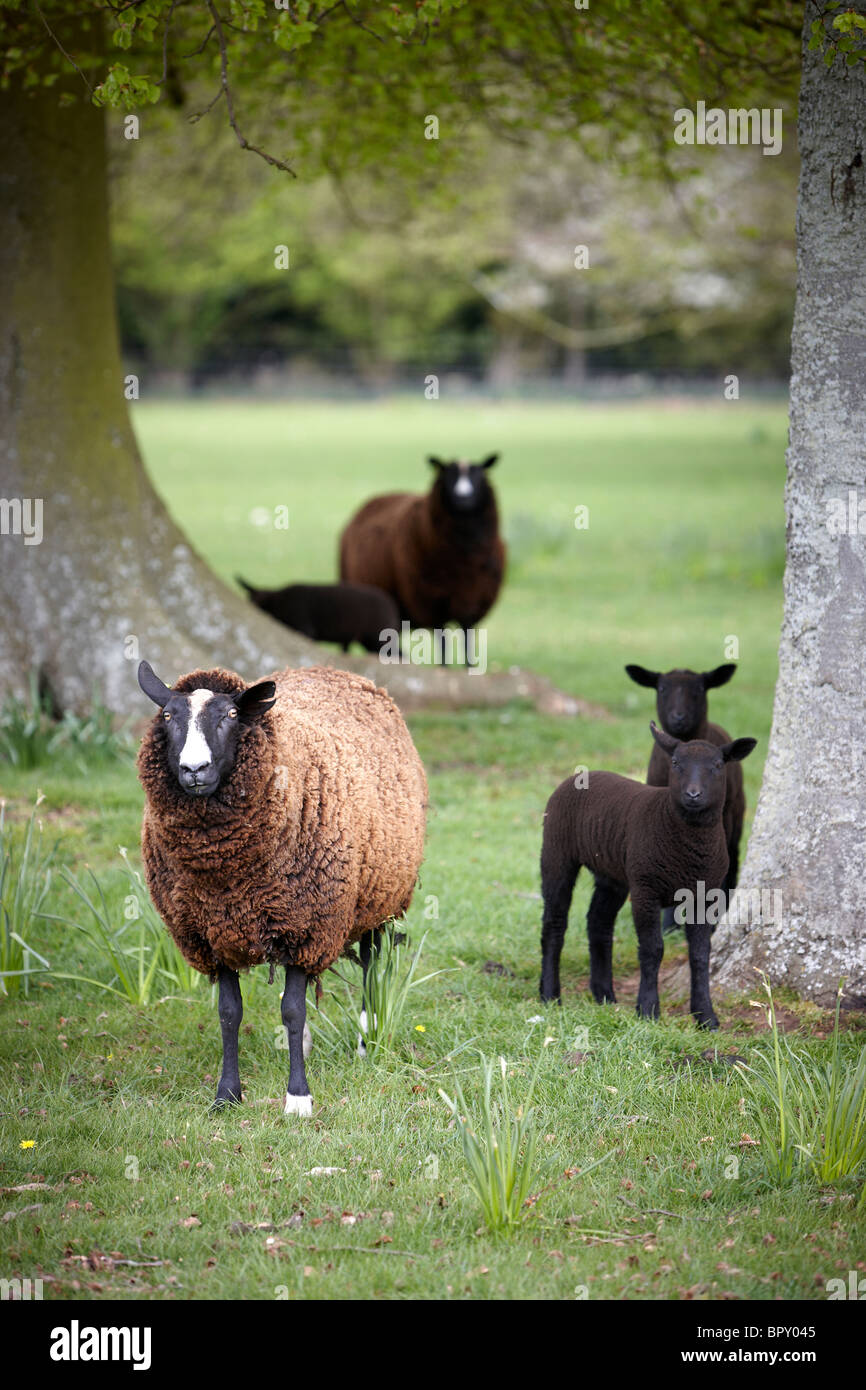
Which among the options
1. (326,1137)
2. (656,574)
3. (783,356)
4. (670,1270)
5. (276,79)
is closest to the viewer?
(670,1270)

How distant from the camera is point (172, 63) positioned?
11281 mm

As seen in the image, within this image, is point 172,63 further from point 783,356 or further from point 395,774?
point 783,356

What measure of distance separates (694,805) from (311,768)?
159 cm

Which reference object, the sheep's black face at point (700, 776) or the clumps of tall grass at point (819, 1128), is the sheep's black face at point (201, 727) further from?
the clumps of tall grass at point (819, 1128)

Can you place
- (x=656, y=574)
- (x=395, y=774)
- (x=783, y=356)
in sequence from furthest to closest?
(x=783, y=356) → (x=656, y=574) → (x=395, y=774)

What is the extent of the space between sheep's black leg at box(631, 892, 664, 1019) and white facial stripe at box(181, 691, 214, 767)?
2.08 meters

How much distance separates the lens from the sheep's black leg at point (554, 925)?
6.43 m

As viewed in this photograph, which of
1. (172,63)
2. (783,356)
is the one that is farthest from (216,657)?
(783,356)

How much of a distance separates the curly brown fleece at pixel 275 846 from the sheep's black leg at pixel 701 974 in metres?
1.27

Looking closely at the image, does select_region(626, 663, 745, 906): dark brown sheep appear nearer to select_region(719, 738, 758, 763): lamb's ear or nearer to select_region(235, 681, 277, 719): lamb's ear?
select_region(719, 738, 758, 763): lamb's ear

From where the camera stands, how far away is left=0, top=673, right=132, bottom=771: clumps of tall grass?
9648 mm

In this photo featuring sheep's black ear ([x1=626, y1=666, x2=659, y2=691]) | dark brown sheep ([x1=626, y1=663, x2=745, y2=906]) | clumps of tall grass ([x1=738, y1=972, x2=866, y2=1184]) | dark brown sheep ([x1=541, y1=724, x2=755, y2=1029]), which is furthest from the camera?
sheep's black ear ([x1=626, y1=666, x2=659, y2=691])

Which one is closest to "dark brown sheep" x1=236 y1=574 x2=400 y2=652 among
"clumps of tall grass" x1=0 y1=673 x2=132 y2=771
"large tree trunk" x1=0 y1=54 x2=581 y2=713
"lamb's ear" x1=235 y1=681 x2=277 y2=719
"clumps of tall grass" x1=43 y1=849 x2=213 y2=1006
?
"large tree trunk" x1=0 y1=54 x2=581 y2=713

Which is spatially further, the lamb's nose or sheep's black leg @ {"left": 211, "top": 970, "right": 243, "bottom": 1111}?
sheep's black leg @ {"left": 211, "top": 970, "right": 243, "bottom": 1111}
